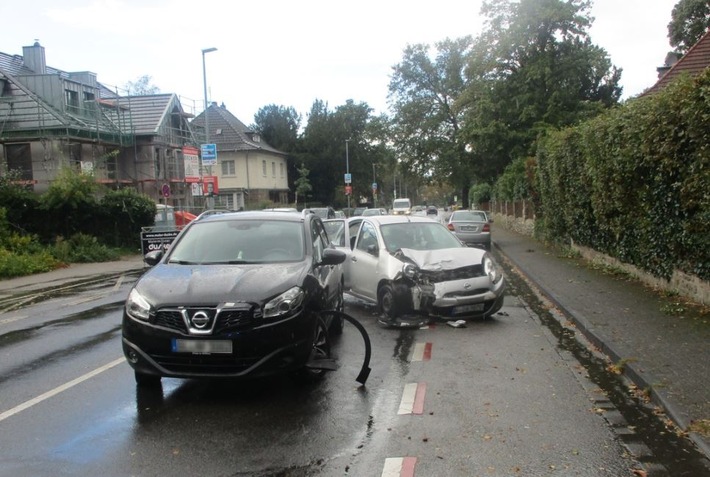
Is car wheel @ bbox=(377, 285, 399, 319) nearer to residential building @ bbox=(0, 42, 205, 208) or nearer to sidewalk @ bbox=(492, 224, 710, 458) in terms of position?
sidewalk @ bbox=(492, 224, 710, 458)

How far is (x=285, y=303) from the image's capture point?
17.8ft

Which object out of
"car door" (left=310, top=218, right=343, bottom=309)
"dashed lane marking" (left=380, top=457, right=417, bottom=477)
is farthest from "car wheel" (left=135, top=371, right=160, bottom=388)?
"dashed lane marking" (left=380, top=457, right=417, bottom=477)

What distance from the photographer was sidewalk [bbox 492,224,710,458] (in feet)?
17.1

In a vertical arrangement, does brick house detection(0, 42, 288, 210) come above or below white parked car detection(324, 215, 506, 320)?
above

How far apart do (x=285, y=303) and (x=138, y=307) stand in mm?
1344

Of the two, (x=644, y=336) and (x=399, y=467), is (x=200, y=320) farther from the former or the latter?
(x=644, y=336)

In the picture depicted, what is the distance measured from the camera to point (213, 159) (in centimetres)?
2841

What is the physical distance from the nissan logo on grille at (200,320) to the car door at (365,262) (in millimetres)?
4788

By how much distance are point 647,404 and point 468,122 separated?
28038mm

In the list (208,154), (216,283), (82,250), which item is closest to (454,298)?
(216,283)

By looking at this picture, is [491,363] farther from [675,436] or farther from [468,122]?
[468,122]

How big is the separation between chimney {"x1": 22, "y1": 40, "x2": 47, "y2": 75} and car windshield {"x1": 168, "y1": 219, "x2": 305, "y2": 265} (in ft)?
127

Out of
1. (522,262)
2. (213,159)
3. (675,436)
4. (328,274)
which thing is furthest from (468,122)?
(675,436)

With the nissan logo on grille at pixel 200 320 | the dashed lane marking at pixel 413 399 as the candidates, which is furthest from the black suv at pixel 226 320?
the dashed lane marking at pixel 413 399
